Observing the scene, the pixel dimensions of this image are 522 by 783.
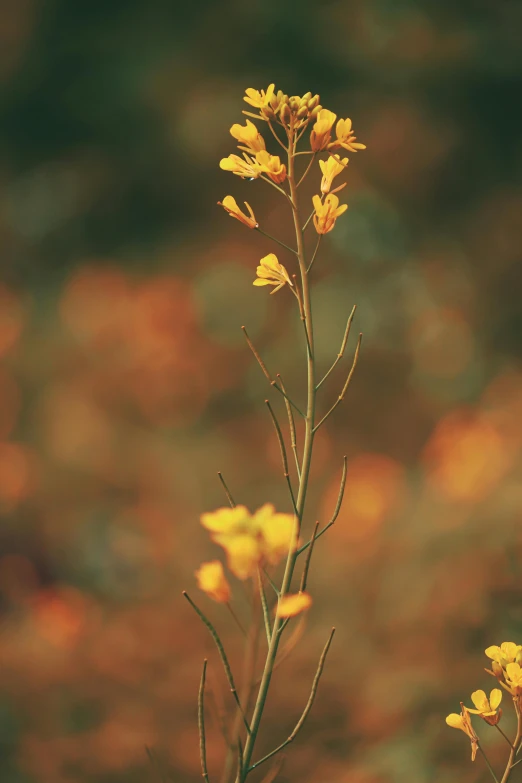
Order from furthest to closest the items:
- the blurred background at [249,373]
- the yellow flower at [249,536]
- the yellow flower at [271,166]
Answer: the blurred background at [249,373]
the yellow flower at [271,166]
the yellow flower at [249,536]

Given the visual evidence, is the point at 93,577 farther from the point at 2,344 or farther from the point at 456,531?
the point at 456,531

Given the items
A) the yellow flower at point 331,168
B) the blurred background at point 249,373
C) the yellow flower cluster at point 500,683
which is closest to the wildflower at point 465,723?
the yellow flower cluster at point 500,683

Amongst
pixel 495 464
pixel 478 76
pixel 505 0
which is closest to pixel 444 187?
pixel 478 76

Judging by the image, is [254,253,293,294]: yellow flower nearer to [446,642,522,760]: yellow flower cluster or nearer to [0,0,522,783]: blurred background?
[446,642,522,760]: yellow flower cluster

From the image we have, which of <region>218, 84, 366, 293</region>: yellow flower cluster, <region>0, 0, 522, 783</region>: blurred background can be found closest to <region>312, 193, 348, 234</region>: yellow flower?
<region>218, 84, 366, 293</region>: yellow flower cluster

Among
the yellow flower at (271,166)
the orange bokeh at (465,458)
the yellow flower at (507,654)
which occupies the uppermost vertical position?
the orange bokeh at (465,458)

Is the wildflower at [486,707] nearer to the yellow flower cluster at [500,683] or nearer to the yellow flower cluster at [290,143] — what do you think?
the yellow flower cluster at [500,683]
